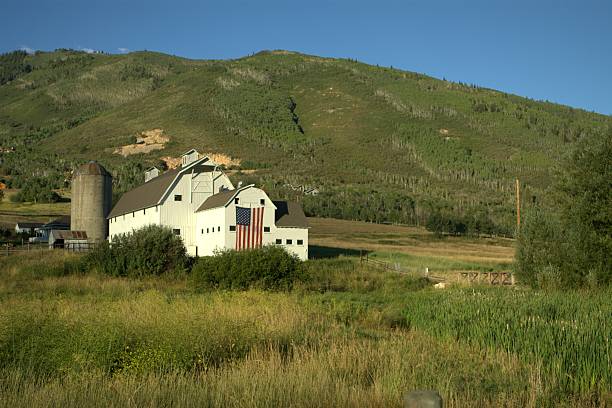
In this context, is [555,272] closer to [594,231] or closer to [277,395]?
[594,231]

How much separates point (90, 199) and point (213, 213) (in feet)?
63.2

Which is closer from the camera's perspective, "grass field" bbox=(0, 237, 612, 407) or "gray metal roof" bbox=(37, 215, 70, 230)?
"grass field" bbox=(0, 237, 612, 407)

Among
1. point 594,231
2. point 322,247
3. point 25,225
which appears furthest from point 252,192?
point 25,225

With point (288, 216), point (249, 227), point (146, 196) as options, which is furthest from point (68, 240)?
point (288, 216)

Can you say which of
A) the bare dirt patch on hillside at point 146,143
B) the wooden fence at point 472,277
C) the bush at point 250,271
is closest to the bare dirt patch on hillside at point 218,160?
the bare dirt patch on hillside at point 146,143

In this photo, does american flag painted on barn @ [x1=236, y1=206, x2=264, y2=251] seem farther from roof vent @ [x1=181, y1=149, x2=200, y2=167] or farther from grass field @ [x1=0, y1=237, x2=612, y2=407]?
grass field @ [x1=0, y1=237, x2=612, y2=407]

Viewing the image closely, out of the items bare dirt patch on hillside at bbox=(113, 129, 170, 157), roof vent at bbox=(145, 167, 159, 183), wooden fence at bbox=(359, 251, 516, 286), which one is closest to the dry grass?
wooden fence at bbox=(359, 251, 516, 286)

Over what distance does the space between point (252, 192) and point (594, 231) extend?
27795 mm

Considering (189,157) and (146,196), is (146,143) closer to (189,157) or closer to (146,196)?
(189,157)

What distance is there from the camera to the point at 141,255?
38906 mm

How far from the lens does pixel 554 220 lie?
29859 millimetres

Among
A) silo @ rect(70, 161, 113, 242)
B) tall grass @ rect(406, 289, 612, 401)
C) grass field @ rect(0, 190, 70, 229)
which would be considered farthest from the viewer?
grass field @ rect(0, 190, 70, 229)

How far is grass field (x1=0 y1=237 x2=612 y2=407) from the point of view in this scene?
10.3m

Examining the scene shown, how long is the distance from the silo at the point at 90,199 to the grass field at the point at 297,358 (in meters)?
46.8
